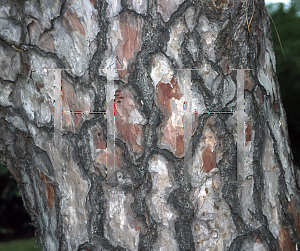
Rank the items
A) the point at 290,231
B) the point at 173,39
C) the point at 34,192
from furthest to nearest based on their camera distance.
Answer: the point at 34,192 < the point at 290,231 < the point at 173,39

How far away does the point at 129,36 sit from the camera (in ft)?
3.45

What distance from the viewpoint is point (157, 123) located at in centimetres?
106

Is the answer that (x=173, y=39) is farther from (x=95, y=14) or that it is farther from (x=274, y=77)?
(x=274, y=77)

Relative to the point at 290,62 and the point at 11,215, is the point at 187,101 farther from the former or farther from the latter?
the point at 11,215

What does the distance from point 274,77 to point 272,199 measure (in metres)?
0.45

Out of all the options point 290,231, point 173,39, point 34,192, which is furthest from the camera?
point 34,192

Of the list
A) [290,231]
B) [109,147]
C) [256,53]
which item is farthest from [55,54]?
[290,231]

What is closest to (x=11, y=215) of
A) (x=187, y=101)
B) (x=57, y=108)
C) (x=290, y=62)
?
(x=57, y=108)

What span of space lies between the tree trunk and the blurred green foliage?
186 cm

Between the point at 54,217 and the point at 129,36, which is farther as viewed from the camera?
the point at 54,217

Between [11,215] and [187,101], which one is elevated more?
[187,101]

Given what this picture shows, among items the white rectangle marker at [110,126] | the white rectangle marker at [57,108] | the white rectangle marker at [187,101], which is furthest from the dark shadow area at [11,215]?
the white rectangle marker at [187,101]

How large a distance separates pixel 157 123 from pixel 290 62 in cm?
218

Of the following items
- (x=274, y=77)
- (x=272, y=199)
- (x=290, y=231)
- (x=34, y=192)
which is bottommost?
(x=290, y=231)
